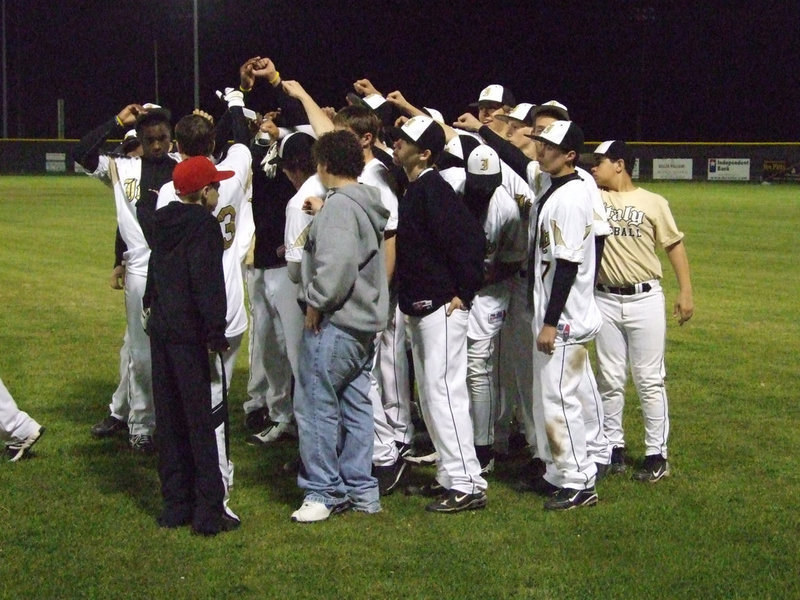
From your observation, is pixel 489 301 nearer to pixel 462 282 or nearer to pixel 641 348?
pixel 462 282

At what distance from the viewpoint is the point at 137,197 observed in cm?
608

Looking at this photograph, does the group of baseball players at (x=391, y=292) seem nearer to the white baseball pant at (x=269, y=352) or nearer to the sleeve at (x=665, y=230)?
the sleeve at (x=665, y=230)

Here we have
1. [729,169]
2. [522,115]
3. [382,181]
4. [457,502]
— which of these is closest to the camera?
[457,502]

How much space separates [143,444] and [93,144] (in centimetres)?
180

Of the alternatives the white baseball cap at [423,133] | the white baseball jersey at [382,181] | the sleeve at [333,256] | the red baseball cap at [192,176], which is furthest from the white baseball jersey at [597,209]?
the red baseball cap at [192,176]

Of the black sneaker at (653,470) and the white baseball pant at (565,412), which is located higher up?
the white baseball pant at (565,412)

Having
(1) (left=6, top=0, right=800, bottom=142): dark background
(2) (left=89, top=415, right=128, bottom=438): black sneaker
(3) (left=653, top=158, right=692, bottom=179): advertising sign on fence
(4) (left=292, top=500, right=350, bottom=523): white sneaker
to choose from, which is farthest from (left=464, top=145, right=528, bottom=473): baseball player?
(1) (left=6, top=0, right=800, bottom=142): dark background

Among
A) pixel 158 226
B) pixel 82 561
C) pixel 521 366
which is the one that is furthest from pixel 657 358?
pixel 82 561

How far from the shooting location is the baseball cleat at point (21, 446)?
592cm

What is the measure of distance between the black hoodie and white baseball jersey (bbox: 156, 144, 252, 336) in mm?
649

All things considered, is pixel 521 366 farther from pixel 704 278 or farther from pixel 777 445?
pixel 704 278

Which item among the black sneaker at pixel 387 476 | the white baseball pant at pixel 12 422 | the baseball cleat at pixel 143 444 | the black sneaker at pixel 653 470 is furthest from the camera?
the baseball cleat at pixel 143 444

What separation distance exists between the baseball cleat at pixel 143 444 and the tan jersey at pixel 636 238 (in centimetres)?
285

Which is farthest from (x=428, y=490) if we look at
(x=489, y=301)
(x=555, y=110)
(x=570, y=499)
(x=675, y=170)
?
(x=675, y=170)
